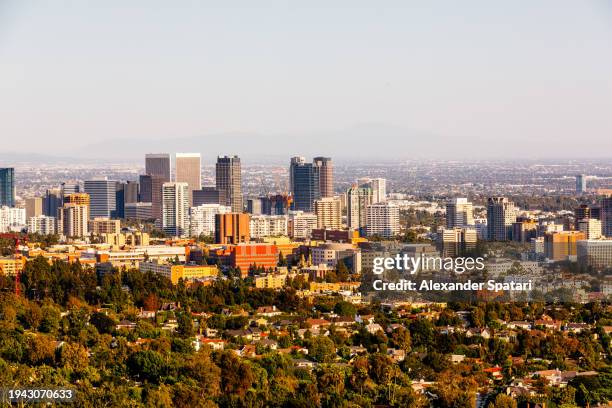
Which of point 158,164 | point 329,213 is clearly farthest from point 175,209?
point 158,164

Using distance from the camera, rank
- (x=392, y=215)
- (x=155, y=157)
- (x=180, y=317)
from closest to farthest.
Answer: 1. (x=180, y=317)
2. (x=392, y=215)
3. (x=155, y=157)

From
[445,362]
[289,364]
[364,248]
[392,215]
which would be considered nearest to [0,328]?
[289,364]

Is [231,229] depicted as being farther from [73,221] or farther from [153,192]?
[153,192]

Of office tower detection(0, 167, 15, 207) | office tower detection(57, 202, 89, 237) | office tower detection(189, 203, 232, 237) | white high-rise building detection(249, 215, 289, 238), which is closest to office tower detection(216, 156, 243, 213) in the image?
office tower detection(189, 203, 232, 237)

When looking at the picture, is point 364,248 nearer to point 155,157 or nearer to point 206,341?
point 206,341

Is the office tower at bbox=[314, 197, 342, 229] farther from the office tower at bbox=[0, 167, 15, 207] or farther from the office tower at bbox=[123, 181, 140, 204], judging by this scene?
the office tower at bbox=[0, 167, 15, 207]

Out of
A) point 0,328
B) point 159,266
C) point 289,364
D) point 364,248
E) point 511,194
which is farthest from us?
point 511,194
